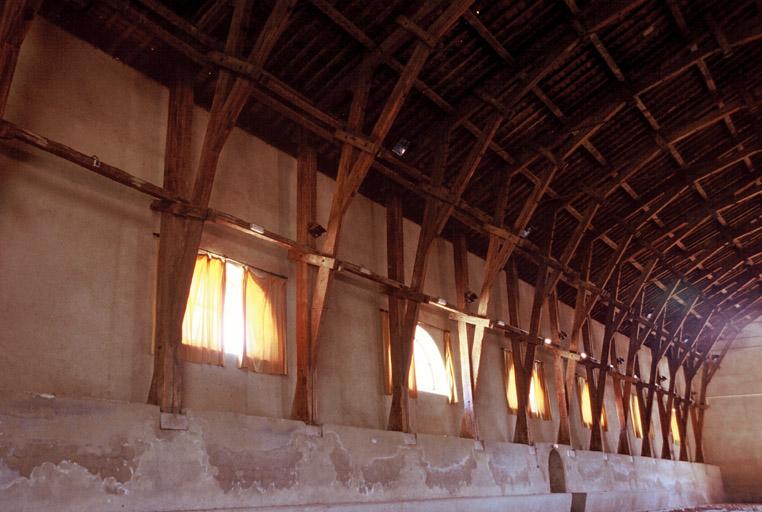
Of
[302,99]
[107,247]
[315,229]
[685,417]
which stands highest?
[302,99]

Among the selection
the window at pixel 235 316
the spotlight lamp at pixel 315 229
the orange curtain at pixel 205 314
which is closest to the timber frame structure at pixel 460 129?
the spotlight lamp at pixel 315 229

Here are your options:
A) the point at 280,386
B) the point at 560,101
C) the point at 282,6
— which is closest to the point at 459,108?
the point at 560,101

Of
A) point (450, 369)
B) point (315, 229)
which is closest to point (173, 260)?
point (315, 229)

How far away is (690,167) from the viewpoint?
1783 cm

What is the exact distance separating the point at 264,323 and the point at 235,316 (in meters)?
0.61

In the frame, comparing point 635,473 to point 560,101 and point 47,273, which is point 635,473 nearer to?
point 560,101

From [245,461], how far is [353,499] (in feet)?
7.27

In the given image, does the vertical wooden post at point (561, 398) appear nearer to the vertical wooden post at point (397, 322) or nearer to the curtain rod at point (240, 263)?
the vertical wooden post at point (397, 322)

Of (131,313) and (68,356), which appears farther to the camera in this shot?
(131,313)

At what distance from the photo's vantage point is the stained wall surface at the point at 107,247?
776cm

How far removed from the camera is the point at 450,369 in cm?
1493

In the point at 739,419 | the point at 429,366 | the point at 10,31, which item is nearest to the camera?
the point at 10,31

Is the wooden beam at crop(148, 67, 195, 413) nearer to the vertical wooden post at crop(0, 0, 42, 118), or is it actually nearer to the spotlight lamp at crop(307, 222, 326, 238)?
the spotlight lamp at crop(307, 222, 326, 238)

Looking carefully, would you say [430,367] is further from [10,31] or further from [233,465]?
[10,31]
